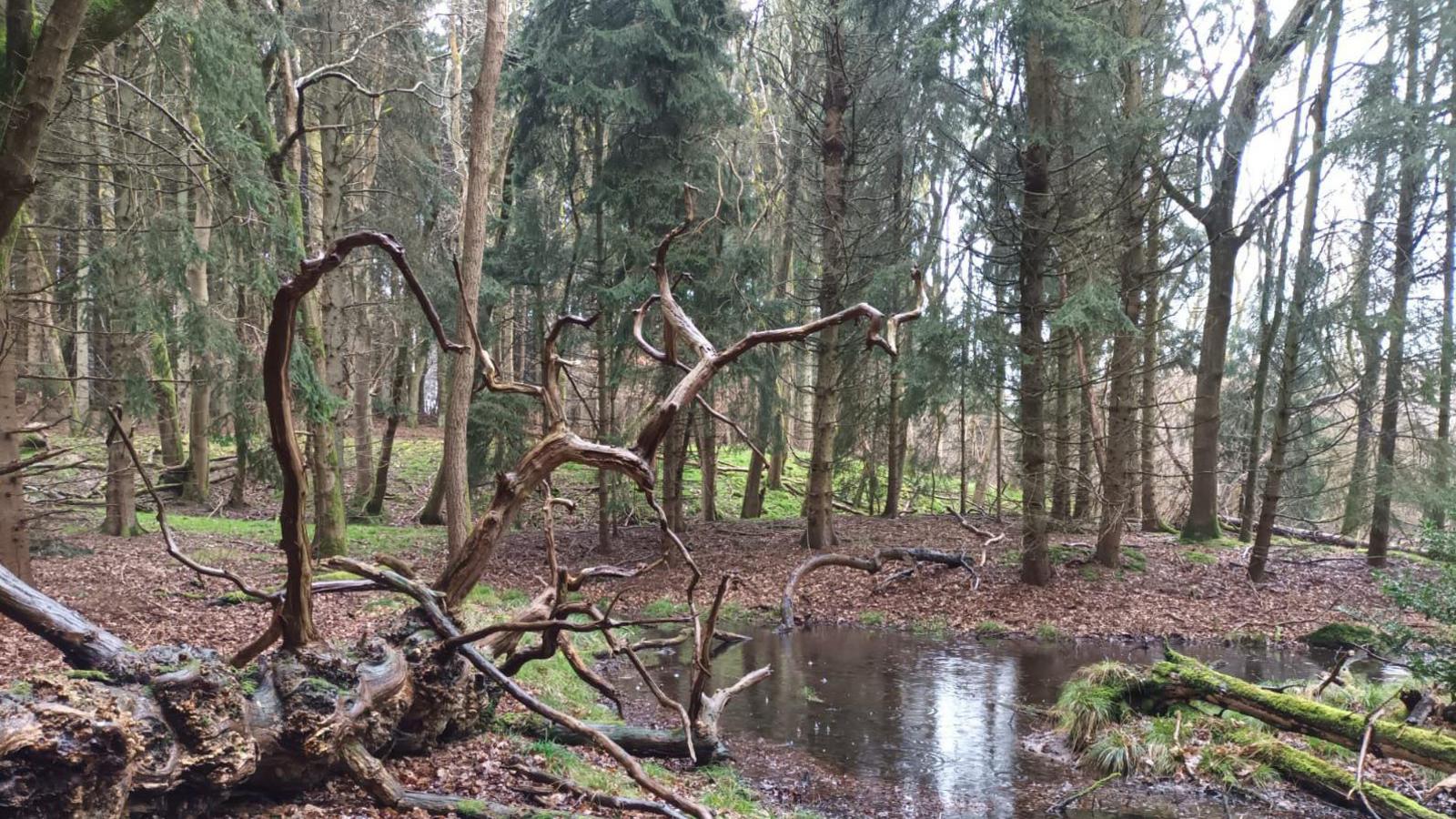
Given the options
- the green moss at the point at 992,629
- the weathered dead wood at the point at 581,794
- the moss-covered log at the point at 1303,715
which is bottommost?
the green moss at the point at 992,629

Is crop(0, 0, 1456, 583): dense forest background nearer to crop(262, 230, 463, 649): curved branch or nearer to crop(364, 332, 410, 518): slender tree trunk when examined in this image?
crop(364, 332, 410, 518): slender tree trunk

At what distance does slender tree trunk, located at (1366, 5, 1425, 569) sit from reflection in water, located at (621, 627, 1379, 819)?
528 cm

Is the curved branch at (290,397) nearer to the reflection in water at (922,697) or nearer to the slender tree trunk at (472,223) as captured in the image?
the reflection in water at (922,697)

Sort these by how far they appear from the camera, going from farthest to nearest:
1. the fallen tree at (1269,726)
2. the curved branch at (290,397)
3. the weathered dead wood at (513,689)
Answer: the fallen tree at (1269,726)
the weathered dead wood at (513,689)
the curved branch at (290,397)

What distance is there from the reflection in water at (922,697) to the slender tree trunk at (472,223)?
3.33 meters

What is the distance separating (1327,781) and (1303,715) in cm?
65

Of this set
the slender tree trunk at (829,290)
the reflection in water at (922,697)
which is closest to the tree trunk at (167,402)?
the reflection in water at (922,697)

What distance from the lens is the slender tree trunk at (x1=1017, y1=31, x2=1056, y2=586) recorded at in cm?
A: 1218

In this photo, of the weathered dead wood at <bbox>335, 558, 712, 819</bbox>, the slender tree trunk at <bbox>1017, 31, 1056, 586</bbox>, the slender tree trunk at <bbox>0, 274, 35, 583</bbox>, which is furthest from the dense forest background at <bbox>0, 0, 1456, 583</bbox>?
the weathered dead wood at <bbox>335, 558, 712, 819</bbox>

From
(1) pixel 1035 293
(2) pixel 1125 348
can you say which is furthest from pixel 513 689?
(2) pixel 1125 348

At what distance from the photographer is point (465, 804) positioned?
4031 mm

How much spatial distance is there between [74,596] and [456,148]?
14.2 metres

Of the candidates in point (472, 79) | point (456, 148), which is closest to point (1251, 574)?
point (456, 148)

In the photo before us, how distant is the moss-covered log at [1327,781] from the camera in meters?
5.76
